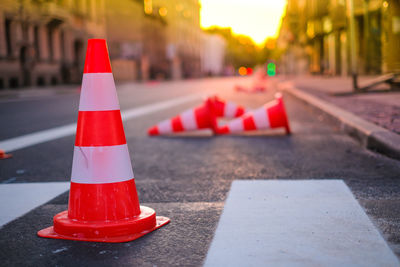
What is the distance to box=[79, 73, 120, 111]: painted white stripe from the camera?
2.93 meters

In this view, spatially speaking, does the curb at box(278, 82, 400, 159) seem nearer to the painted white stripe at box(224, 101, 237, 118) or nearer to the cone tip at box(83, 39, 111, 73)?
the painted white stripe at box(224, 101, 237, 118)

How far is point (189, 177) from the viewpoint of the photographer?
4.30m

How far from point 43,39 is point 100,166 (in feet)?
112

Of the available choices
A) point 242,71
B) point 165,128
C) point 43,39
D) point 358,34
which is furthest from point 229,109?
point 242,71

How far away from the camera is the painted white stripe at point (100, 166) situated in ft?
9.17

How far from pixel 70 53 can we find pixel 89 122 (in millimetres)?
37778

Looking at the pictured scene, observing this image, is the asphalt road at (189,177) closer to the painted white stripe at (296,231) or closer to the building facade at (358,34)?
the painted white stripe at (296,231)

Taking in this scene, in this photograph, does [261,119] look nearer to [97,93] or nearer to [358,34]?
[97,93]

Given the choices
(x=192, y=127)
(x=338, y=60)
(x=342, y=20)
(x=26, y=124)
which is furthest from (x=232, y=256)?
(x=338, y=60)

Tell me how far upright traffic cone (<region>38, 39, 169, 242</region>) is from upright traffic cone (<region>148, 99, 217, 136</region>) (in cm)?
416

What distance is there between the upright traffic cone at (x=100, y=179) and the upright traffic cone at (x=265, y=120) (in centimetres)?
426

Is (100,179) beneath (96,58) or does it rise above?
beneath

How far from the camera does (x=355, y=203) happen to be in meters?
3.24

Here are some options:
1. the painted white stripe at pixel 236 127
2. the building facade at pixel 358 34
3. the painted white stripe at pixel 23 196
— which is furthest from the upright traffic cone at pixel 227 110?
the building facade at pixel 358 34
